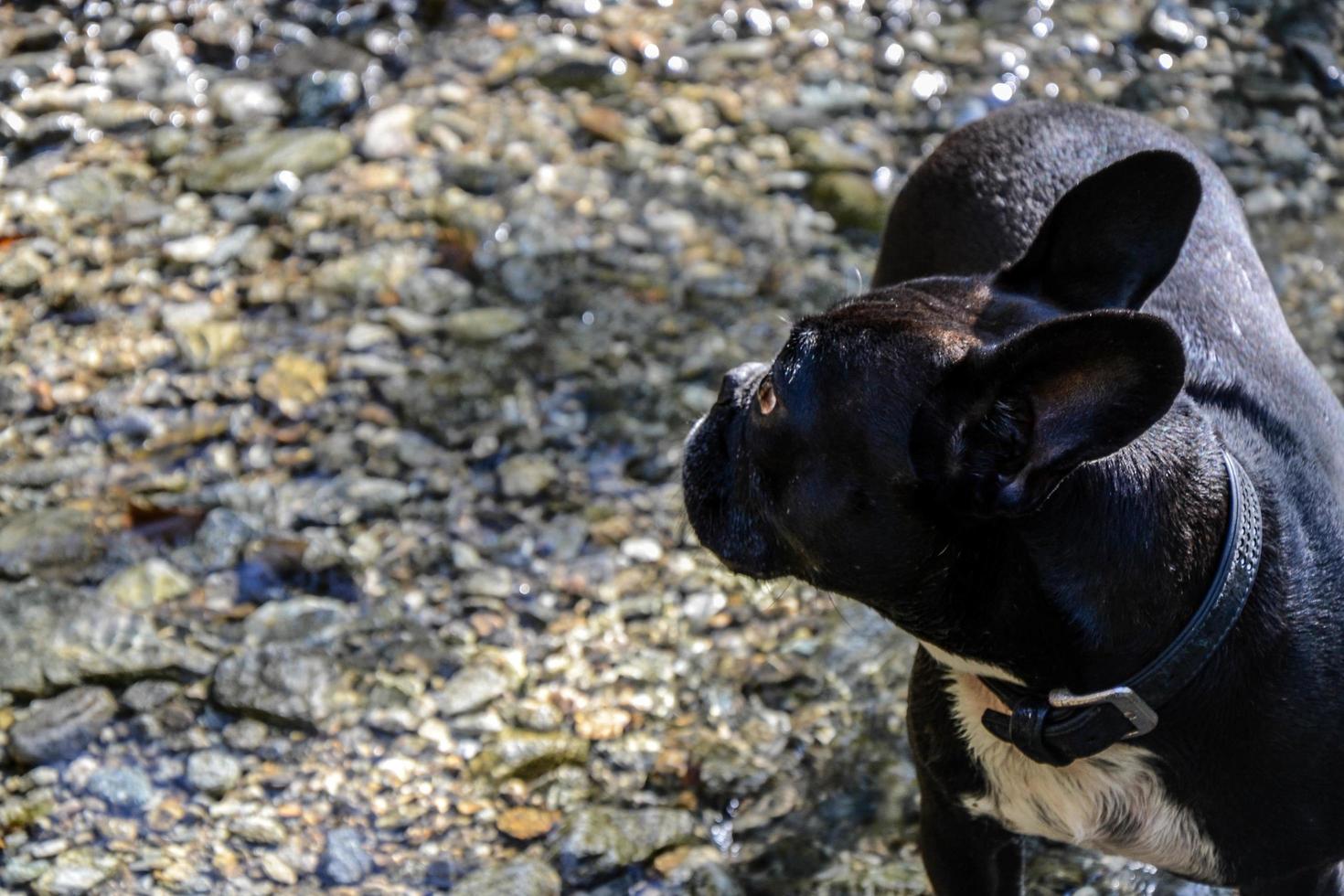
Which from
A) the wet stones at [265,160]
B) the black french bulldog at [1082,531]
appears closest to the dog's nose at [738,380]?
the black french bulldog at [1082,531]

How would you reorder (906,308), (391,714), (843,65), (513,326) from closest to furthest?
(906,308), (391,714), (513,326), (843,65)

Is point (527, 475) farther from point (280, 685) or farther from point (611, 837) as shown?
point (611, 837)

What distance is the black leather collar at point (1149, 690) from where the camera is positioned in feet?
9.23

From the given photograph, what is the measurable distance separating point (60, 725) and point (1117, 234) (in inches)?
119

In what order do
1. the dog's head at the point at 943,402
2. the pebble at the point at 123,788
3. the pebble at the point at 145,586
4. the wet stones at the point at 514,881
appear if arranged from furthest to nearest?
the pebble at the point at 145,586
the pebble at the point at 123,788
the wet stones at the point at 514,881
the dog's head at the point at 943,402

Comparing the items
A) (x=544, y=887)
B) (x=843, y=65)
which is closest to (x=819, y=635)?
(x=544, y=887)

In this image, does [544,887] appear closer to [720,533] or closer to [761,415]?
[720,533]

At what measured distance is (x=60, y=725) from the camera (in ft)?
13.9

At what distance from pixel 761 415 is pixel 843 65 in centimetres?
458

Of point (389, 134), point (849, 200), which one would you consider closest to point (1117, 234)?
point (849, 200)

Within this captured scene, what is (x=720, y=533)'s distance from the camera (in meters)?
3.35

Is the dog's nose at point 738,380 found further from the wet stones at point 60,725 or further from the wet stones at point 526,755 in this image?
the wet stones at point 60,725

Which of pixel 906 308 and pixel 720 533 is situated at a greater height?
pixel 906 308

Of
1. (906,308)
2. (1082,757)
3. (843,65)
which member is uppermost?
(906,308)
